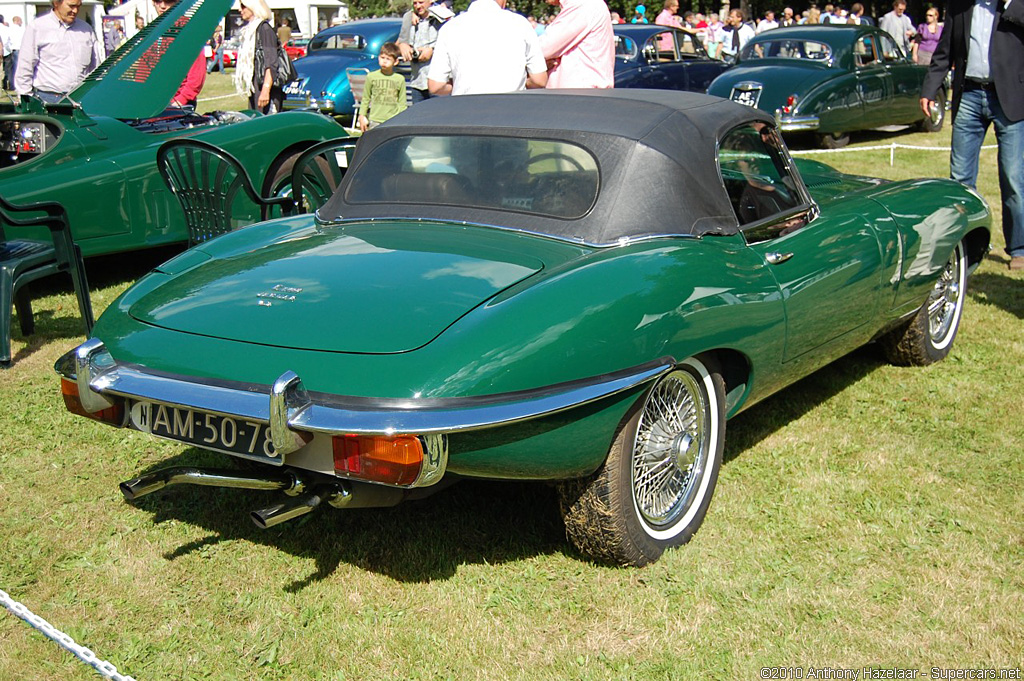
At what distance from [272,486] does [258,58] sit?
318 inches

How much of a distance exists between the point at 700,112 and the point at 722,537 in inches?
62.0

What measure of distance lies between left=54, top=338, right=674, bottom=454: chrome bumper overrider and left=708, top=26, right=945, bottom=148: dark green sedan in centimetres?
1004

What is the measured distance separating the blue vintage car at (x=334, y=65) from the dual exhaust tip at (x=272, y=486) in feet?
42.2

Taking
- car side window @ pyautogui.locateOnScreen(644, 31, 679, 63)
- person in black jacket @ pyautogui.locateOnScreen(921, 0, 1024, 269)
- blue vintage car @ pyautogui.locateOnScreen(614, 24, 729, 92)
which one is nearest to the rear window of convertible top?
person in black jacket @ pyautogui.locateOnScreen(921, 0, 1024, 269)

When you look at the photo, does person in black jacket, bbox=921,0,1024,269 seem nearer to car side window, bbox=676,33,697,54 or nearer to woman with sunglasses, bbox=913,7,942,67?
car side window, bbox=676,33,697,54

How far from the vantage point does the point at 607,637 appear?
9.72 feet

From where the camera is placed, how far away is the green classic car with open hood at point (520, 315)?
276 centimetres

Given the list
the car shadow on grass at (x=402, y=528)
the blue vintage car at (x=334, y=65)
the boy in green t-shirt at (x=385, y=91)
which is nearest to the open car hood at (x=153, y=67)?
the boy in green t-shirt at (x=385, y=91)

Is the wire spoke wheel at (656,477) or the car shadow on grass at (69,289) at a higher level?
the wire spoke wheel at (656,477)

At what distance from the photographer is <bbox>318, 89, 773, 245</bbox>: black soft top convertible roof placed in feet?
11.6

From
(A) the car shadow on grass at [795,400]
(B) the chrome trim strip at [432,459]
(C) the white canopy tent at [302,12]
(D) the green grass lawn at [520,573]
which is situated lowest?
(A) the car shadow on grass at [795,400]

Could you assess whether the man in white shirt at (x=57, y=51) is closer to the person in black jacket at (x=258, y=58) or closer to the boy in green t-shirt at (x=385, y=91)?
the person in black jacket at (x=258, y=58)

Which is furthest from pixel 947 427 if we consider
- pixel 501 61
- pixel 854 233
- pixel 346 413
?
pixel 501 61

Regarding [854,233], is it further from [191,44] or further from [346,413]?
[191,44]
